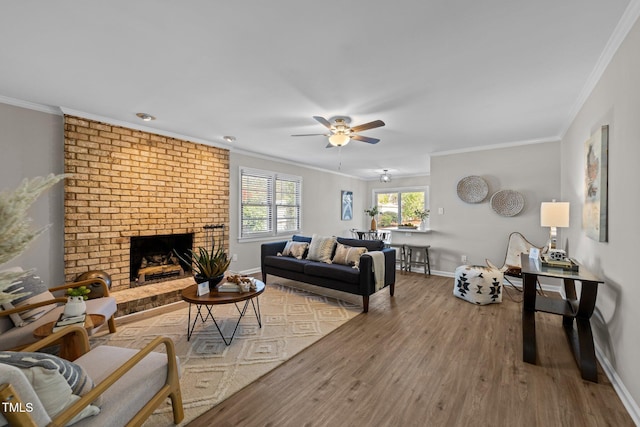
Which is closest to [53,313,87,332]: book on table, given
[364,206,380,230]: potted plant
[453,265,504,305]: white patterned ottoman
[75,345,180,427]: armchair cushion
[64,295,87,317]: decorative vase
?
[64,295,87,317]: decorative vase

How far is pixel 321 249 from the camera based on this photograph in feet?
14.0

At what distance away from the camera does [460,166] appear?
5.09 metres

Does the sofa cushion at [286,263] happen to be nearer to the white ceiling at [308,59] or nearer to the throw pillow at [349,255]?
the throw pillow at [349,255]

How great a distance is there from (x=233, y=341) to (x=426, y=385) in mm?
1770

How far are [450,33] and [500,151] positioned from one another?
364 cm

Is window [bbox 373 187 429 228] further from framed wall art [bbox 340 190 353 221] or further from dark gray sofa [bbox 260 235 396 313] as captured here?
dark gray sofa [bbox 260 235 396 313]

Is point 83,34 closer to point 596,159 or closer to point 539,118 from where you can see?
point 596,159

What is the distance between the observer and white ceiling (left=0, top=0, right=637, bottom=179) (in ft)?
5.52

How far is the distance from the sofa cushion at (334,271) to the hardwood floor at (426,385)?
24.5 inches

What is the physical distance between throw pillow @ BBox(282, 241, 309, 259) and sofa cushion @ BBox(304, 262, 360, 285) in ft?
1.64

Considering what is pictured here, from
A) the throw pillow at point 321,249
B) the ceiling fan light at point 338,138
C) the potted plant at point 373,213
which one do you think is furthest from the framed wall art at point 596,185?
the potted plant at point 373,213

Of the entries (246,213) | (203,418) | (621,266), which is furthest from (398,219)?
(203,418)

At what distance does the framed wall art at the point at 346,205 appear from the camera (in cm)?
822

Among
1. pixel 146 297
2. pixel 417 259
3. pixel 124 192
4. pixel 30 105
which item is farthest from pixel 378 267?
pixel 30 105
